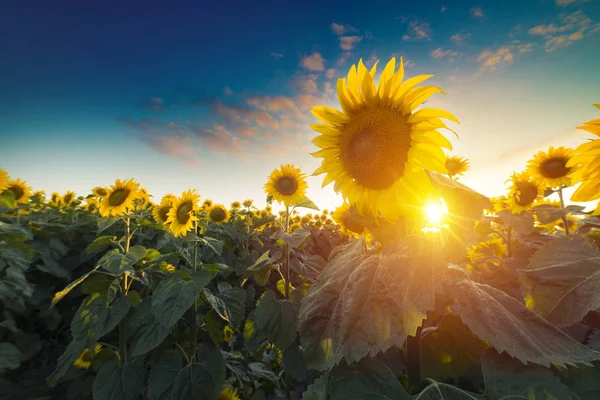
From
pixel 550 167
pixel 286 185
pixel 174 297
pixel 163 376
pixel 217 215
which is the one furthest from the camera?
pixel 217 215

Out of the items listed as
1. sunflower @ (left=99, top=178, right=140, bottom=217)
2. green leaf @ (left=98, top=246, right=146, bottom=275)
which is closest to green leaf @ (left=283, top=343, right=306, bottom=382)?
green leaf @ (left=98, top=246, right=146, bottom=275)

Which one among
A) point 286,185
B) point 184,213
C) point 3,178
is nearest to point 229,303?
point 184,213

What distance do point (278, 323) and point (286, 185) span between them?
2.24m

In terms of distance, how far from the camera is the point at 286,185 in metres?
4.32

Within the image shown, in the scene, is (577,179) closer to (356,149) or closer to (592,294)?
(592,294)

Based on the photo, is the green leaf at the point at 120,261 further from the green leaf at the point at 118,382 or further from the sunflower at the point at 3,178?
the sunflower at the point at 3,178

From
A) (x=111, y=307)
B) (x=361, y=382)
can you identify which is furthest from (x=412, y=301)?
(x=111, y=307)

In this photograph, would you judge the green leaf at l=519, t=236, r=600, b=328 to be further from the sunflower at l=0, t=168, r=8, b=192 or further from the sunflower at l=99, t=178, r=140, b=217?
the sunflower at l=0, t=168, r=8, b=192

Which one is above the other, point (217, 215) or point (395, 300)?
point (217, 215)

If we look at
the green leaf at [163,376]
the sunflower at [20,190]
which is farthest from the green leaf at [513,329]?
the sunflower at [20,190]

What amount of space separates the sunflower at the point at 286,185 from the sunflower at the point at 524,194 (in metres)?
2.74

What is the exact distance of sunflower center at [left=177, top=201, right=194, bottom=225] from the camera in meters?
3.72

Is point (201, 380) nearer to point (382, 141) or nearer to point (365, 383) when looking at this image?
point (365, 383)

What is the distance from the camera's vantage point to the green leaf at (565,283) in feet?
3.08
